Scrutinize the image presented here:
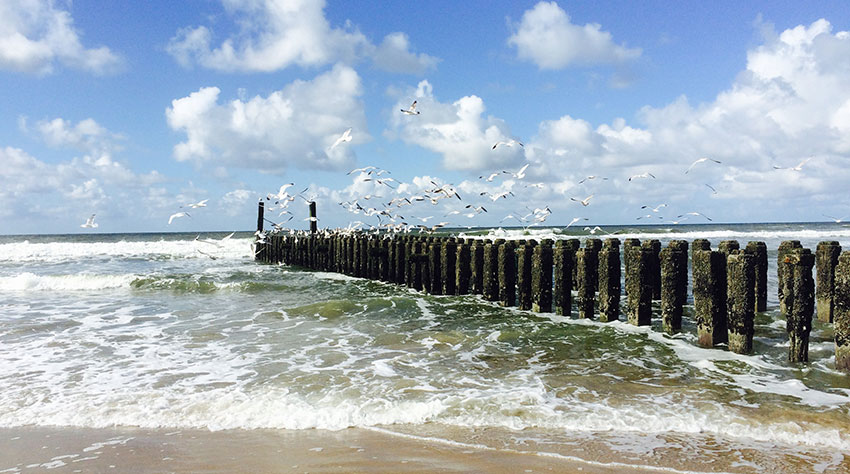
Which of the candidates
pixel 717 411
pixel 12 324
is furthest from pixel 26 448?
pixel 12 324

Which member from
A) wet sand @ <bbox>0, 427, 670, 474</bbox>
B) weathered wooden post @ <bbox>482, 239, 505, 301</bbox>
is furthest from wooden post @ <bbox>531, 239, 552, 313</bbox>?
wet sand @ <bbox>0, 427, 670, 474</bbox>

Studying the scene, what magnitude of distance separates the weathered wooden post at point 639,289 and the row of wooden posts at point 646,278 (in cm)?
2

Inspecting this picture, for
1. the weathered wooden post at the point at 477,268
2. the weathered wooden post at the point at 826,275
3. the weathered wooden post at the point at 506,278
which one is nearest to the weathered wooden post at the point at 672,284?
A: the weathered wooden post at the point at 826,275

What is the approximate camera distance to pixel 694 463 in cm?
400

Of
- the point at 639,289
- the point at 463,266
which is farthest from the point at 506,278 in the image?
the point at 639,289

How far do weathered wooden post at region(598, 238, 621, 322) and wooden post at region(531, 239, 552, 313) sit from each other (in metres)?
1.27

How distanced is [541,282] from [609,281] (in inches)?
62.2

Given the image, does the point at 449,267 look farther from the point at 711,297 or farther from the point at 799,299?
the point at 799,299

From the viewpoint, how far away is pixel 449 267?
1284cm

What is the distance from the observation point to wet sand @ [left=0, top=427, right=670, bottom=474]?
396cm

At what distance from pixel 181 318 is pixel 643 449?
9.38m

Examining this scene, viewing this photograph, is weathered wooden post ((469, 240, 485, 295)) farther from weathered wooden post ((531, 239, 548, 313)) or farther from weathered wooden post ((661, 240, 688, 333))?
weathered wooden post ((661, 240, 688, 333))

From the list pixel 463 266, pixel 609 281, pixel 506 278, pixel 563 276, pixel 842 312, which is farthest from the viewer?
pixel 463 266

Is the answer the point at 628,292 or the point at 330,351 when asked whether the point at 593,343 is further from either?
the point at 330,351
